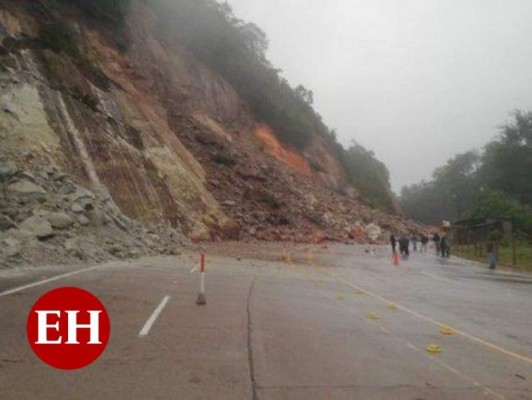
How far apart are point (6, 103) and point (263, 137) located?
38.8 m

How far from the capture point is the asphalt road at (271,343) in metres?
6.08

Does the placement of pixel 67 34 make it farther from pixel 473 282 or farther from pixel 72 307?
pixel 72 307

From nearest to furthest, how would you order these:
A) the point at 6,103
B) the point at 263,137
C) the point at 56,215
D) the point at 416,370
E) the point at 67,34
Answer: the point at 416,370 → the point at 56,215 → the point at 6,103 → the point at 67,34 → the point at 263,137

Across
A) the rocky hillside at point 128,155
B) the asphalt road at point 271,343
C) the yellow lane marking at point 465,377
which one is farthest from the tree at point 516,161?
the yellow lane marking at point 465,377

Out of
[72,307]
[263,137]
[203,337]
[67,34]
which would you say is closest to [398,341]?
[203,337]

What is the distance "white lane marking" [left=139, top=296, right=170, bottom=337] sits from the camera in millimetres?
8496

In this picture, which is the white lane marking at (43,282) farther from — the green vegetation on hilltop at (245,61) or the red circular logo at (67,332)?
the green vegetation on hilltop at (245,61)

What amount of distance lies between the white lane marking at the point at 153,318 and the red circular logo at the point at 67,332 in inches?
19.2

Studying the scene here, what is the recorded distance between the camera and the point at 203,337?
8.34 m

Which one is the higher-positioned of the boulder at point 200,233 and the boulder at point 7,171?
the boulder at point 7,171

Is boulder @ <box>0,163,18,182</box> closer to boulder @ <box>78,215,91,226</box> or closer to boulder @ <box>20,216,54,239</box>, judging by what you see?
boulder @ <box>20,216,54,239</box>

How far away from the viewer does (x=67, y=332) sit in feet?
23.3

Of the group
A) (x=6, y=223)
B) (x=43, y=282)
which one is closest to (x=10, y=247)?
(x=6, y=223)

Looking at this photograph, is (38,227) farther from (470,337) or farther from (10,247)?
(470,337)
